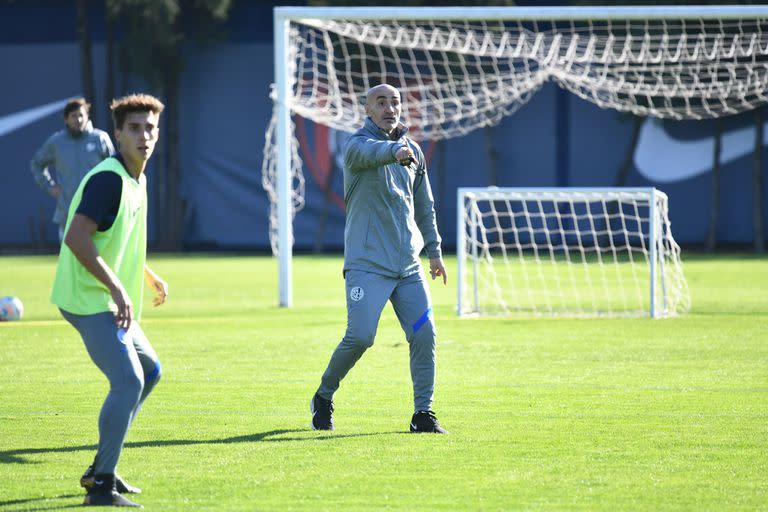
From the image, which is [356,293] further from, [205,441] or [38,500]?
[38,500]

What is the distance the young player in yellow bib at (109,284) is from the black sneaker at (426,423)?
217 centimetres

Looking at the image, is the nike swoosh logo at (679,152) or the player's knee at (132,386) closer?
the player's knee at (132,386)

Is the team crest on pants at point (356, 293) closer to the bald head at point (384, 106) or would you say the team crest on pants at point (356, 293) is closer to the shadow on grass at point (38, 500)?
the bald head at point (384, 106)

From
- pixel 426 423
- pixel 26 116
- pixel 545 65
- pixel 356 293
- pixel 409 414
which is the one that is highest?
pixel 545 65

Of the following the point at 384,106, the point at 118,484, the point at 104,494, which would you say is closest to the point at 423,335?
the point at 384,106

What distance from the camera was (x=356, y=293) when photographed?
7418mm

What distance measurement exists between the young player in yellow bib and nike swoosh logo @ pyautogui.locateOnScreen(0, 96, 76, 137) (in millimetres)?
27678

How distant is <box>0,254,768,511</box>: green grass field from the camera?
585 centimetres

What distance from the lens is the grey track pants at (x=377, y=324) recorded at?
737 centimetres

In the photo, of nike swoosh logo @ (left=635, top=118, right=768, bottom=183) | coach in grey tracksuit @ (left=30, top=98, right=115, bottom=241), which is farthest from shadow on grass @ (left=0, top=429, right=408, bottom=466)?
nike swoosh logo @ (left=635, top=118, right=768, bottom=183)

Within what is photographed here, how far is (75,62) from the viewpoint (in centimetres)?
3234

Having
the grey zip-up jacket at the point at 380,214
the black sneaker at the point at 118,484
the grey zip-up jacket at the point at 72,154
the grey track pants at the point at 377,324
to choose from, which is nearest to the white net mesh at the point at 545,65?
the grey zip-up jacket at the point at 72,154

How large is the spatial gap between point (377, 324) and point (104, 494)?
243cm

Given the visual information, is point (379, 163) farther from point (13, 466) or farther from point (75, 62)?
point (75, 62)
